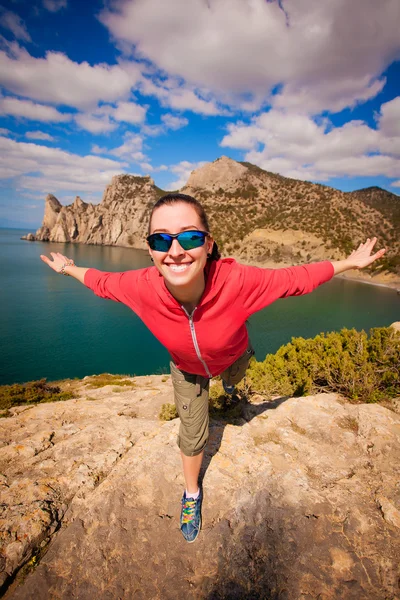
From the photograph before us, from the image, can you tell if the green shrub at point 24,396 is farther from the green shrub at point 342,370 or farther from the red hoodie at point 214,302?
the red hoodie at point 214,302

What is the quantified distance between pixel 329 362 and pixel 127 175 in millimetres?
168131

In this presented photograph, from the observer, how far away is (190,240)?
2.06 meters

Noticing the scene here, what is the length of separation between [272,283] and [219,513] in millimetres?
2319

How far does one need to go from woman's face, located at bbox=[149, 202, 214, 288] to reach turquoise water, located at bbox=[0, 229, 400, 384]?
20963mm

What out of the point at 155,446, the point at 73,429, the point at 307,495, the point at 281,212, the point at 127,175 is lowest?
the point at 73,429

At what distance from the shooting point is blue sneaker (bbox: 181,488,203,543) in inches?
95.7

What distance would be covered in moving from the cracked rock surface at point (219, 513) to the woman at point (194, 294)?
1.08 ft

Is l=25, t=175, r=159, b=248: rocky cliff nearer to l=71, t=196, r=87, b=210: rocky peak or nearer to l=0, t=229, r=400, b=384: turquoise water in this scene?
l=71, t=196, r=87, b=210: rocky peak

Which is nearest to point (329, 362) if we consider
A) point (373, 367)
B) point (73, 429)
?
point (373, 367)

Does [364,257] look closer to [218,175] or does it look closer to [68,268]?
[68,268]

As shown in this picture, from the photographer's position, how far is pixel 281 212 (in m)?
80.9

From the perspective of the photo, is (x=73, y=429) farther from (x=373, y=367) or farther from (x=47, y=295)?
(x=47, y=295)

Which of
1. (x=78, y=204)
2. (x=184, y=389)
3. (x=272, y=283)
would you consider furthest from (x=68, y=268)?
(x=78, y=204)

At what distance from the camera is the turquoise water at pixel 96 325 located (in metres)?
23.0
